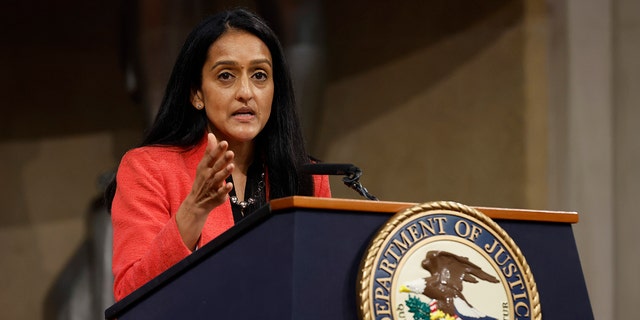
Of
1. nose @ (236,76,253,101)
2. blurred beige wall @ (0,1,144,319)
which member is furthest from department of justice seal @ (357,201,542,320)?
blurred beige wall @ (0,1,144,319)

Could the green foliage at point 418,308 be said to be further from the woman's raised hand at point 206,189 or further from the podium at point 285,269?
the woman's raised hand at point 206,189

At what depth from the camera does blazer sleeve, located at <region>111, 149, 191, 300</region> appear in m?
1.94

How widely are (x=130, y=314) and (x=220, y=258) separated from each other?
0.22 metres

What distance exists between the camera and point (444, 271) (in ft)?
→ 5.74

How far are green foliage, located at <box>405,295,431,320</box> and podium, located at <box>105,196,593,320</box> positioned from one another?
0.09 m

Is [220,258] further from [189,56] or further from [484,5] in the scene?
[484,5]

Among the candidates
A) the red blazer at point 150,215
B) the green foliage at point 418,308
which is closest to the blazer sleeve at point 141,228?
the red blazer at point 150,215

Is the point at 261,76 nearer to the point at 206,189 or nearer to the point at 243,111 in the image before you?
the point at 243,111

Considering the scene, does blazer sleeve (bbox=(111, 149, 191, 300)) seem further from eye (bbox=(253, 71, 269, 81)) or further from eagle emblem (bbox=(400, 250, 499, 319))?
eagle emblem (bbox=(400, 250, 499, 319))

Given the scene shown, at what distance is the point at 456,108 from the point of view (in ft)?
18.4

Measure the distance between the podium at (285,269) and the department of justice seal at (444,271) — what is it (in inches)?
1.2

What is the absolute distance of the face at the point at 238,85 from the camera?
2334 mm

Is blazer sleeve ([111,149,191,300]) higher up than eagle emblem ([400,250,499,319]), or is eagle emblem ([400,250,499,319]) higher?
blazer sleeve ([111,149,191,300])

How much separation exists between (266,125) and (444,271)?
0.90 m
